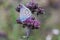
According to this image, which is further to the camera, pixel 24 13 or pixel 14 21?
pixel 14 21

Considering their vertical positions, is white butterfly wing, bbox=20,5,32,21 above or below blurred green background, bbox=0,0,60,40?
above

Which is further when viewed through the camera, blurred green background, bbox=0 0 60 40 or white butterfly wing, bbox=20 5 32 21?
blurred green background, bbox=0 0 60 40

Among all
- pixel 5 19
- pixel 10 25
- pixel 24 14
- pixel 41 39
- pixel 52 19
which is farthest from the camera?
pixel 52 19

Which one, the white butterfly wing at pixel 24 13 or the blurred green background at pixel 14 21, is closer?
the white butterfly wing at pixel 24 13

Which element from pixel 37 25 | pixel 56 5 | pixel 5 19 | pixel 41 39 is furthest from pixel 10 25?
pixel 56 5

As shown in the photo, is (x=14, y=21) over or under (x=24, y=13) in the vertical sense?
under

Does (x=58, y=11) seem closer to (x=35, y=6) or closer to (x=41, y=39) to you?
(x=41, y=39)

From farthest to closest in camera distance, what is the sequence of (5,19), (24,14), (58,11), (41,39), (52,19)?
1. (58,11)
2. (52,19)
3. (5,19)
4. (41,39)
5. (24,14)

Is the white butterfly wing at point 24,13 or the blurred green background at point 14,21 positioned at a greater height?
the white butterfly wing at point 24,13
